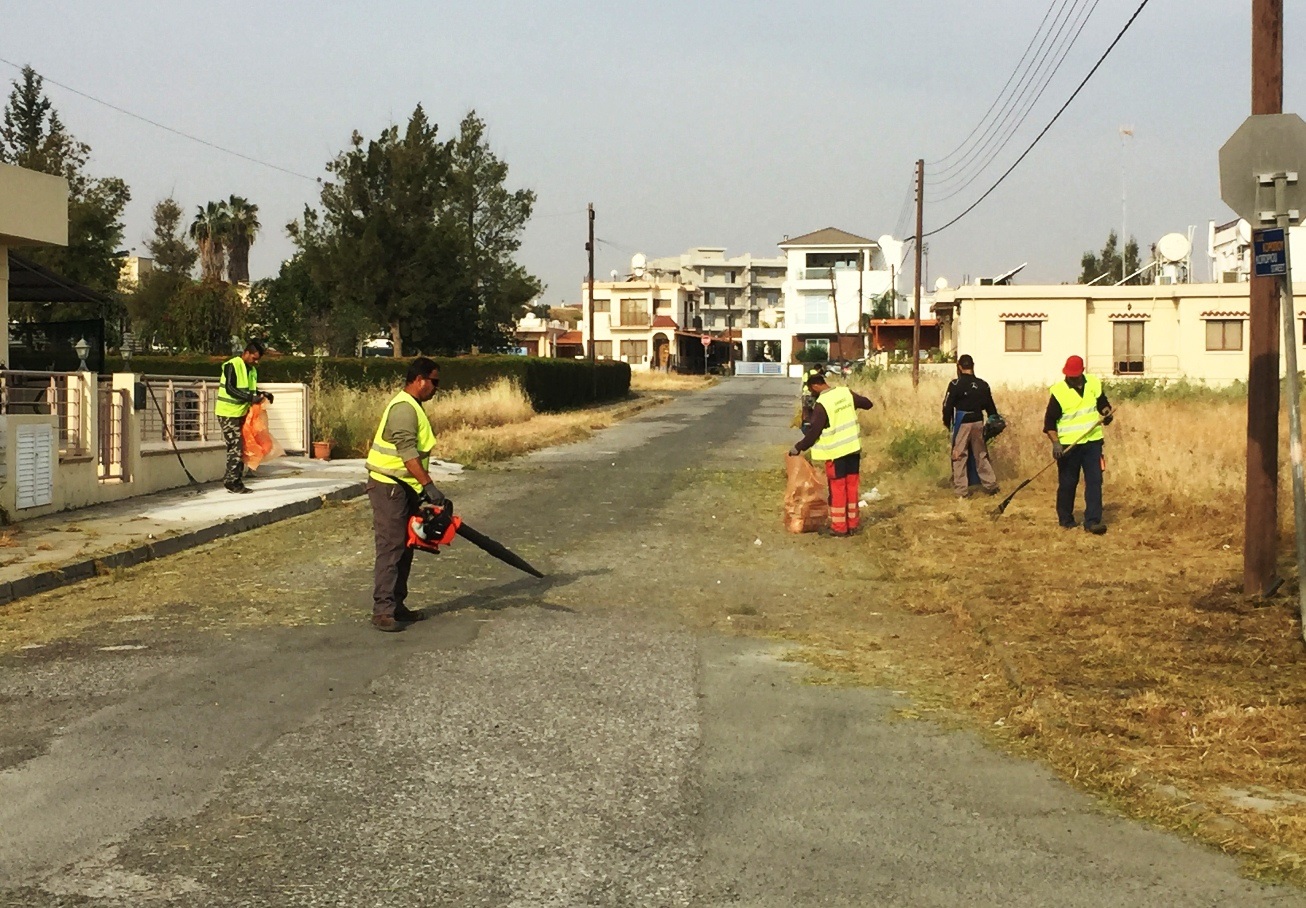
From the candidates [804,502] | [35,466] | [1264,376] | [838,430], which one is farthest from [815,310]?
[1264,376]

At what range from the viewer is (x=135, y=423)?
55.2ft

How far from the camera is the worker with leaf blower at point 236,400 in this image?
1680cm

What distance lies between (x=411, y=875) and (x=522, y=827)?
590 mm

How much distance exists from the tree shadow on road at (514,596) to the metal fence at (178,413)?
8.40 m

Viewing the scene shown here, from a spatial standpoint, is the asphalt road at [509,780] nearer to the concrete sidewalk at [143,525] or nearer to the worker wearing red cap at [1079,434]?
the concrete sidewalk at [143,525]

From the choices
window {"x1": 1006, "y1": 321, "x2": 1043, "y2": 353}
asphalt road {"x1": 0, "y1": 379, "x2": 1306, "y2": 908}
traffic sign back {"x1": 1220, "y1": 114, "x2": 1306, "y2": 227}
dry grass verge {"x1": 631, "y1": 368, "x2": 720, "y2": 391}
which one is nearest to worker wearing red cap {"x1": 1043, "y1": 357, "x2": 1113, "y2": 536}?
traffic sign back {"x1": 1220, "y1": 114, "x2": 1306, "y2": 227}

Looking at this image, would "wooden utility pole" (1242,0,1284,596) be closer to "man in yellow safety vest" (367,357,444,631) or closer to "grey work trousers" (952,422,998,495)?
"man in yellow safety vest" (367,357,444,631)

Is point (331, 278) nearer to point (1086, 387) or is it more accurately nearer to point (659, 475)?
point (659, 475)

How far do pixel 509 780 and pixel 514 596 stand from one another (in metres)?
4.69

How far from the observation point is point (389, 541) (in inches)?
358

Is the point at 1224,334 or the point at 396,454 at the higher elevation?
the point at 1224,334

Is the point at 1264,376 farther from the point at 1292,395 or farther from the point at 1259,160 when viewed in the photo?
the point at 1259,160

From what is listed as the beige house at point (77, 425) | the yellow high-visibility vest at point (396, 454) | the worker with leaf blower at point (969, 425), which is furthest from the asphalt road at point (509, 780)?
the worker with leaf blower at point (969, 425)

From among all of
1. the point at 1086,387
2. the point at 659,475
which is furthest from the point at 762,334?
the point at 1086,387
